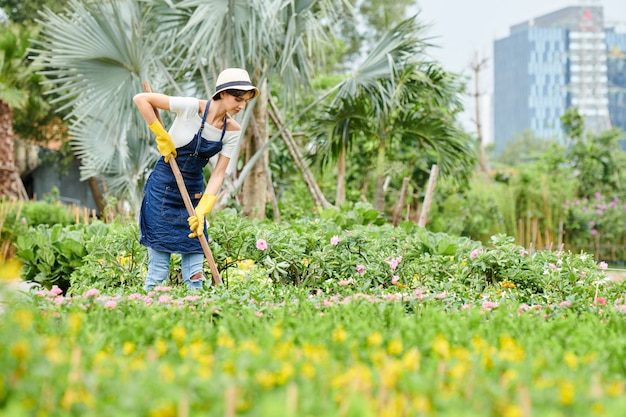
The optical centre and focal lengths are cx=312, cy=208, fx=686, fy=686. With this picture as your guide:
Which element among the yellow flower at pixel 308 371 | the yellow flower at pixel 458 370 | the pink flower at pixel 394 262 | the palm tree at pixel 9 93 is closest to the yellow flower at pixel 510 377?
the yellow flower at pixel 458 370

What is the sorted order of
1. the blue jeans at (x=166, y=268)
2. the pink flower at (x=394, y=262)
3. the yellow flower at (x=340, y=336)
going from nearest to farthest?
the yellow flower at (x=340, y=336) < the blue jeans at (x=166, y=268) < the pink flower at (x=394, y=262)

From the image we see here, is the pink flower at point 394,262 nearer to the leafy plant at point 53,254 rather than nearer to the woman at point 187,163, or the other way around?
the woman at point 187,163

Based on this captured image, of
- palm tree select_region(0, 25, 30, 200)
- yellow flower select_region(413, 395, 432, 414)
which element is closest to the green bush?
yellow flower select_region(413, 395, 432, 414)

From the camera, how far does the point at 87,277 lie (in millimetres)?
4441

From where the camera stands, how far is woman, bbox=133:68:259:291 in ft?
12.0

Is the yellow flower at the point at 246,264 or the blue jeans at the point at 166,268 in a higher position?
the blue jeans at the point at 166,268

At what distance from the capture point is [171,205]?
3799 millimetres

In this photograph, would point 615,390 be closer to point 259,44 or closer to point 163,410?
point 163,410

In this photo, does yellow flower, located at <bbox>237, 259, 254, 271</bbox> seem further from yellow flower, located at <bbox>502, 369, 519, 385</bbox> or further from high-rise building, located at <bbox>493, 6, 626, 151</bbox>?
high-rise building, located at <bbox>493, 6, 626, 151</bbox>

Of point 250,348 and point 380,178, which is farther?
point 380,178

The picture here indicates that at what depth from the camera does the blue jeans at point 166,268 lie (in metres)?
3.83

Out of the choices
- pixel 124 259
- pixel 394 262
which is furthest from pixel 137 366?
pixel 124 259

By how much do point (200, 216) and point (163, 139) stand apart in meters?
0.45

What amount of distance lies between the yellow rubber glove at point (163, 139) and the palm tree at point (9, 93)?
9.26 meters
